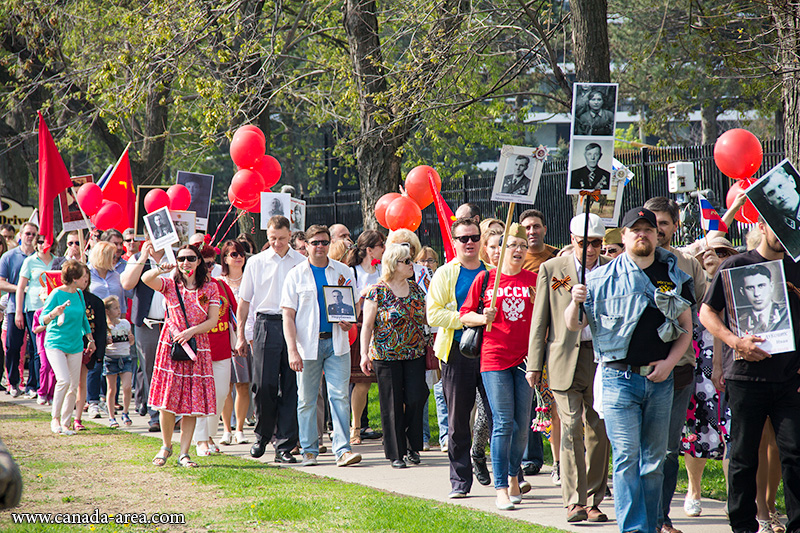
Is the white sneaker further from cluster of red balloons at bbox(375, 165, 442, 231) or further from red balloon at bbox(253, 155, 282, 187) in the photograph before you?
red balloon at bbox(253, 155, 282, 187)

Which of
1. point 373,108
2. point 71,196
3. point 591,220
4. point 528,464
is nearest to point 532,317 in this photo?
point 591,220

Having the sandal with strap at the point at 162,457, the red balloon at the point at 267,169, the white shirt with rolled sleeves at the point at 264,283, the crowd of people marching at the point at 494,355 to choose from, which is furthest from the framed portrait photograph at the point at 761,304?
the red balloon at the point at 267,169

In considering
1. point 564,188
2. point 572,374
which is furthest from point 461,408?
point 564,188

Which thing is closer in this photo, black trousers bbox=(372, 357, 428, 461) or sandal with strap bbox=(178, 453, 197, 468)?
sandal with strap bbox=(178, 453, 197, 468)

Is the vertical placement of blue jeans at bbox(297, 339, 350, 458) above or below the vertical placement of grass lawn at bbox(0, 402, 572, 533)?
above

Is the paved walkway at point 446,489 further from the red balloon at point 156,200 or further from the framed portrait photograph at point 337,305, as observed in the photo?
the red balloon at point 156,200

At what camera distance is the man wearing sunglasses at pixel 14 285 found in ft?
43.1

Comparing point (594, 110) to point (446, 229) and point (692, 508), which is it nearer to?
point (692, 508)

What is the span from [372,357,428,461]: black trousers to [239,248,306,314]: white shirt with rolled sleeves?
1.19 metres

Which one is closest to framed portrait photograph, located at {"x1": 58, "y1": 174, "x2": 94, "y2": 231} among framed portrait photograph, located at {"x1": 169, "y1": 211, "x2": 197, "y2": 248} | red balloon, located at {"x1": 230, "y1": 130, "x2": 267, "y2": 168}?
framed portrait photograph, located at {"x1": 169, "y1": 211, "x2": 197, "y2": 248}

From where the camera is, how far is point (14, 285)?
1333cm

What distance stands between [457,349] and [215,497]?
7.24 feet

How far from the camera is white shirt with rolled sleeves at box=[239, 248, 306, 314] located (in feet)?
28.3

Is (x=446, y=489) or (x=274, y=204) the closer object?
(x=446, y=489)
